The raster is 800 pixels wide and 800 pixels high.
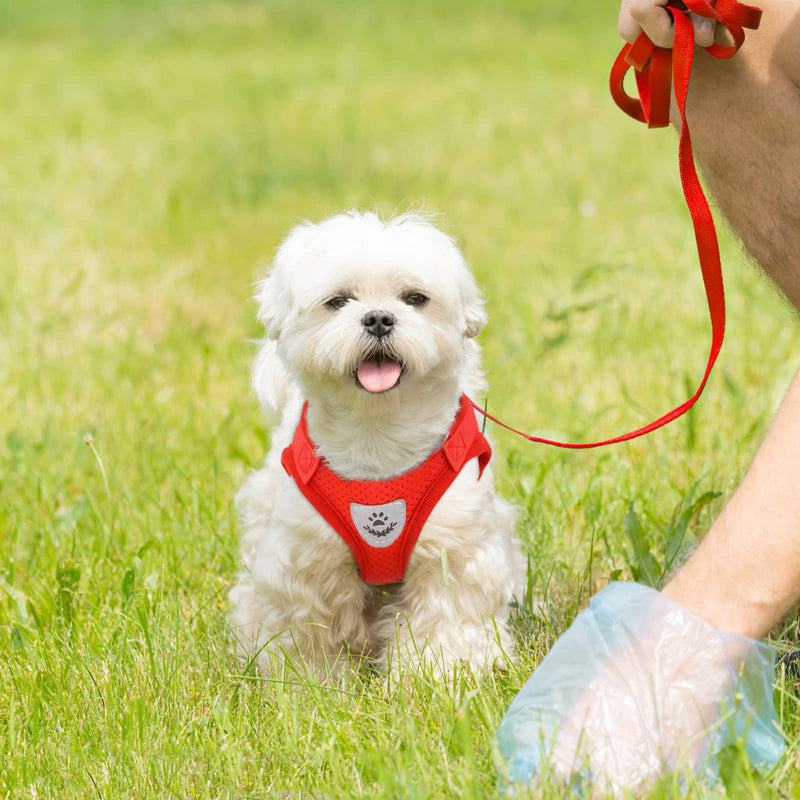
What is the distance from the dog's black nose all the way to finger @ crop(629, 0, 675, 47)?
31.7 inches

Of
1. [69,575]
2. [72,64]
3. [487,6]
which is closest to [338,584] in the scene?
[69,575]

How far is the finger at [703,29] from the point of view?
2207 mm

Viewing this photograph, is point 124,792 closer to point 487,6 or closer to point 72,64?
point 72,64

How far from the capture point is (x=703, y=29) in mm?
2209

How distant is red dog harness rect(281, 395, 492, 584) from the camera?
7.55 feet

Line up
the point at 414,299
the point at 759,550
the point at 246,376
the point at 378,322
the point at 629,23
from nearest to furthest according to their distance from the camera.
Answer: the point at 759,550, the point at 378,322, the point at 414,299, the point at 629,23, the point at 246,376

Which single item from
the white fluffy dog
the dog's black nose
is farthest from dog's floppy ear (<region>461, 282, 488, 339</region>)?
the dog's black nose

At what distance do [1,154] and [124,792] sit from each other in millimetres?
6564

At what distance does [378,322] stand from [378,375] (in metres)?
0.12

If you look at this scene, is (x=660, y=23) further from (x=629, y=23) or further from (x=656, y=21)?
(x=629, y=23)

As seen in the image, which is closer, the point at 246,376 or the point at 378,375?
the point at 378,375

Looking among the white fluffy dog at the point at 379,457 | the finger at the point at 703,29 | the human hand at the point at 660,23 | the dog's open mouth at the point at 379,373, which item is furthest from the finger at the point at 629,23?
the dog's open mouth at the point at 379,373

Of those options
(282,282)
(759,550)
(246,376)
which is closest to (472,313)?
(282,282)

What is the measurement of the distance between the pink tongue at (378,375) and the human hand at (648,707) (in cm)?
67
